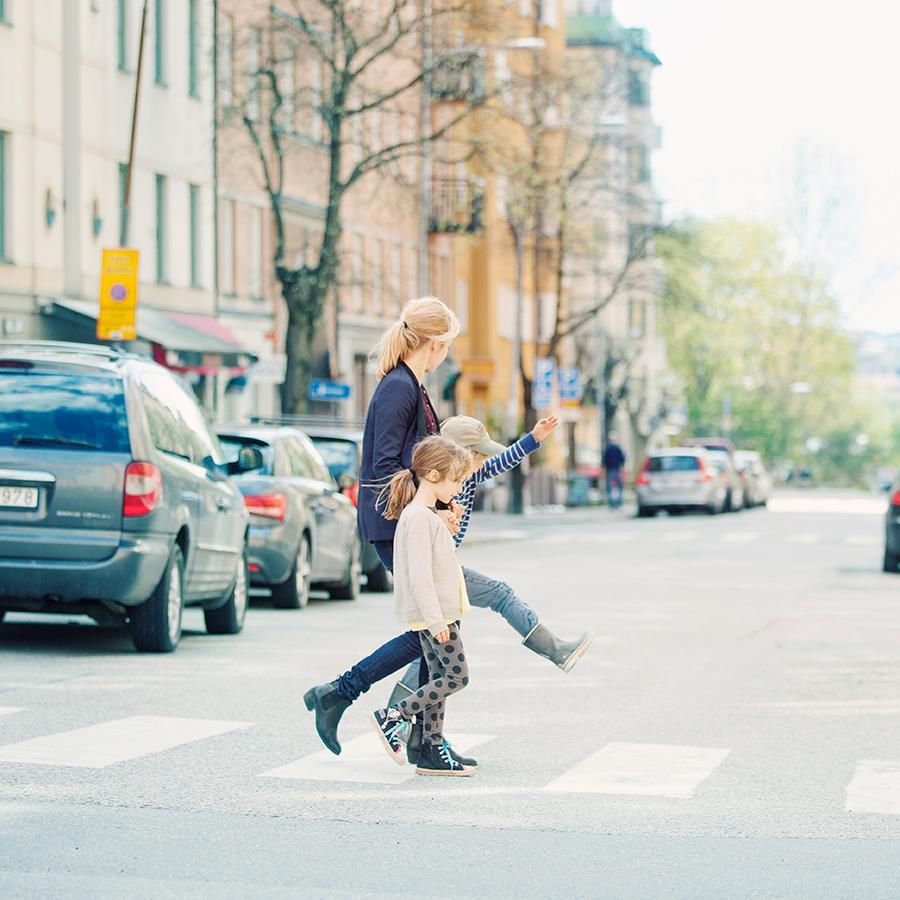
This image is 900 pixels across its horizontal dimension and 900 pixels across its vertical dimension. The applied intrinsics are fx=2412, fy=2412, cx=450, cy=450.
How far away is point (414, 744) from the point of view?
369 inches

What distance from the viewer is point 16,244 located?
110 feet

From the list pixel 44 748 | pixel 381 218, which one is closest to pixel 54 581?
pixel 44 748

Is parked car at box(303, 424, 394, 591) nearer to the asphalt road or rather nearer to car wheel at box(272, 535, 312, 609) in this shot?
car wheel at box(272, 535, 312, 609)

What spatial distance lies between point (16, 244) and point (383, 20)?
24.3 feet

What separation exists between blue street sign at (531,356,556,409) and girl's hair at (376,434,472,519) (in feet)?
131

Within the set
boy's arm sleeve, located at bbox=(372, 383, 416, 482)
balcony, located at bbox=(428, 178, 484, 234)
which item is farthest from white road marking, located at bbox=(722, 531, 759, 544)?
boy's arm sleeve, located at bbox=(372, 383, 416, 482)

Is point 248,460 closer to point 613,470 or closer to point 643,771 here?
point 643,771

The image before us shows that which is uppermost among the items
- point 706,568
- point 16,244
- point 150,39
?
point 150,39

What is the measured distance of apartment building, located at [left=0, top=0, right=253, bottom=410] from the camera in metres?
33.8

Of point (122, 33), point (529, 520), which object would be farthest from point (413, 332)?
point (529, 520)

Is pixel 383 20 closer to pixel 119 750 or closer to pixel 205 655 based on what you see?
pixel 205 655

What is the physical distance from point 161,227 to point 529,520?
1262 cm

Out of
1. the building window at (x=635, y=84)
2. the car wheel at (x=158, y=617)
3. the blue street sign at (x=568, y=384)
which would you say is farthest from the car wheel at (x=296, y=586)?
the building window at (x=635, y=84)

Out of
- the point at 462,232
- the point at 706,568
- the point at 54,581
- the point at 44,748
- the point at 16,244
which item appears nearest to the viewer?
the point at 44,748
